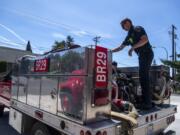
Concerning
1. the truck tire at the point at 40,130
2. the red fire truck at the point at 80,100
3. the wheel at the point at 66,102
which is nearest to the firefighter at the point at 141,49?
the red fire truck at the point at 80,100

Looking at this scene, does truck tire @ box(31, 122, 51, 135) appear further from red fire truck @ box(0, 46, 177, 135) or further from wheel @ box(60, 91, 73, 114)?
wheel @ box(60, 91, 73, 114)

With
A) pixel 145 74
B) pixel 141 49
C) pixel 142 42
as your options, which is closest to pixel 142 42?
pixel 142 42

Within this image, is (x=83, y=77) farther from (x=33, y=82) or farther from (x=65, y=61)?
(x=33, y=82)

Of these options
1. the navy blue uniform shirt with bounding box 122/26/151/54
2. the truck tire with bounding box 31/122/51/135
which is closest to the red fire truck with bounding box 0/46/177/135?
the truck tire with bounding box 31/122/51/135

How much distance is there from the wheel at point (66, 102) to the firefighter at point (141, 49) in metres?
1.58

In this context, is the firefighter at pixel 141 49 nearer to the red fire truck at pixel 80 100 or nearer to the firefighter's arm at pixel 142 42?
the firefighter's arm at pixel 142 42

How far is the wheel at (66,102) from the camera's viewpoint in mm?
3457

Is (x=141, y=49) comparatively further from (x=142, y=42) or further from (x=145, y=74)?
(x=145, y=74)

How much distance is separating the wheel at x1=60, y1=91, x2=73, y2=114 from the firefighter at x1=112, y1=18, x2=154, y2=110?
5.20 ft

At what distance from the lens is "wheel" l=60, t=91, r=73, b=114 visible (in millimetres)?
3457

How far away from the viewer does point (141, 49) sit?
485 cm

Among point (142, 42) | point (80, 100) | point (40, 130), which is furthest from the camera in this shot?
point (142, 42)

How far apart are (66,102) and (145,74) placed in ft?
6.31

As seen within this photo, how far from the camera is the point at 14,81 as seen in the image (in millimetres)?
5992
